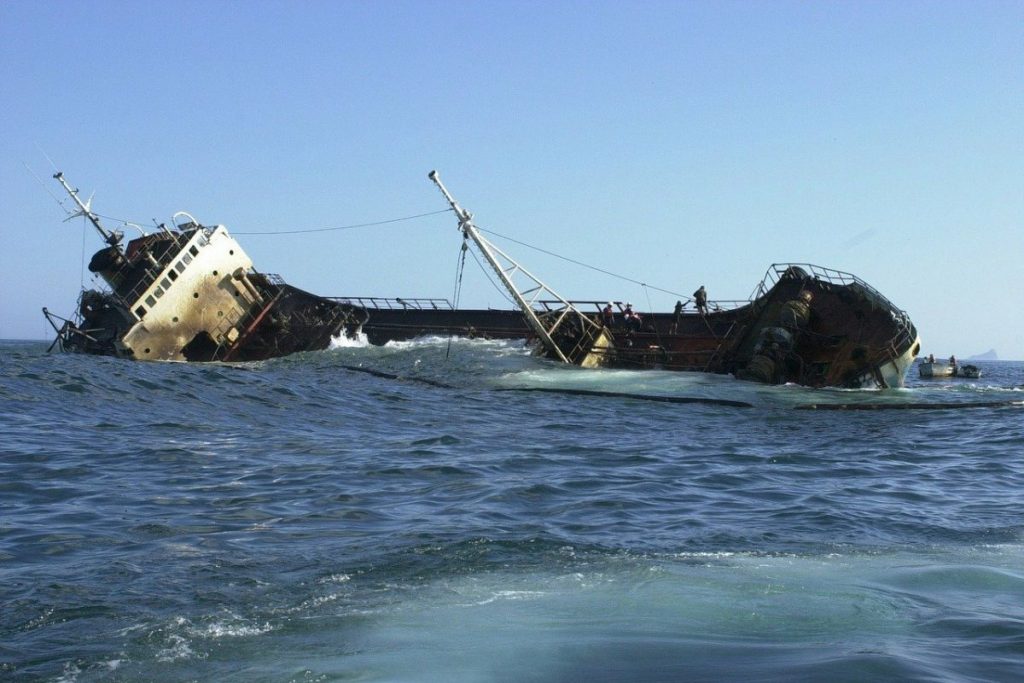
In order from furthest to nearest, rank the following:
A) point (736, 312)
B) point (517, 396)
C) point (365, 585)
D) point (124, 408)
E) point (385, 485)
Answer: point (736, 312)
point (517, 396)
point (124, 408)
point (385, 485)
point (365, 585)

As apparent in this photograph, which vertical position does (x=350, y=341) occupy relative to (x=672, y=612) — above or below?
above

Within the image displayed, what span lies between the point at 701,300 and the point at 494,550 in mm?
26696

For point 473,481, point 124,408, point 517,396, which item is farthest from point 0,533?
point 517,396

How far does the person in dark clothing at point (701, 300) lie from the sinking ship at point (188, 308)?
16463 mm

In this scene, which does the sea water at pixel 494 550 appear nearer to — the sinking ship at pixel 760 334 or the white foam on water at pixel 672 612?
the white foam on water at pixel 672 612

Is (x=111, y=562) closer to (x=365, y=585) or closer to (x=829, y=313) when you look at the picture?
(x=365, y=585)

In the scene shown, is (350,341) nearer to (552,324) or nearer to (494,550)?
(552,324)

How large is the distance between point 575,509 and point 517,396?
49.0ft

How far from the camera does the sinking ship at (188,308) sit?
3862cm

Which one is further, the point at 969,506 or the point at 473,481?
the point at 473,481

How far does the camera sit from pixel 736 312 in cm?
3306

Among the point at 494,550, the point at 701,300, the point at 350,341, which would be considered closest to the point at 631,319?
the point at 701,300

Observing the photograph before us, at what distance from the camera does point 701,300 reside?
1359 inches

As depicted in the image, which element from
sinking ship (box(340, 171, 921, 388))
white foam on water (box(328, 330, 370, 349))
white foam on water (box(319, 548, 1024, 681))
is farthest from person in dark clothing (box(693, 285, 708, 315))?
white foam on water (box(319, 548, 1024, 681))
